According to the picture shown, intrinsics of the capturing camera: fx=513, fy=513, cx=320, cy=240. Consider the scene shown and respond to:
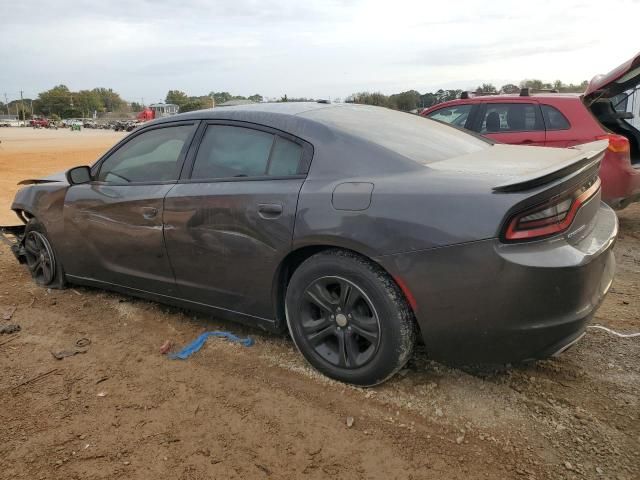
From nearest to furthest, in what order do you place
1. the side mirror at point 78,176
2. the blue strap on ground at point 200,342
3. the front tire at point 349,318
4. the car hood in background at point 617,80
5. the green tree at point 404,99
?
the front tire at point 349,318, the blue strap on ground at point 200,342, the side mirror at point 78,176, the car hood in background at point 617,80, the green tree at point 404,99

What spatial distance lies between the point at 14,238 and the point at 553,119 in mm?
6344

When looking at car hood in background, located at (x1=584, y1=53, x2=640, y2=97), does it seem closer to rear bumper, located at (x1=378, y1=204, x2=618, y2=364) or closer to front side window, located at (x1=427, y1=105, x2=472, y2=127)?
front side window, located at (x1=427, y1=105, x2=472, y2=127)

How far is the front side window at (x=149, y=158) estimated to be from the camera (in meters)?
3.47

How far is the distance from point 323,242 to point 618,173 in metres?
4.35

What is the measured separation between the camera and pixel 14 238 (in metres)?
5.78

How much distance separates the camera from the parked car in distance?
228 centimetres

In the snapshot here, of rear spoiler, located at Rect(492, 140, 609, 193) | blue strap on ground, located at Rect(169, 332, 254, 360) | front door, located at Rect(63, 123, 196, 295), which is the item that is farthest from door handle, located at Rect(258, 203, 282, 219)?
rear spoiler, located at Rect(492, 140, 609, 193)

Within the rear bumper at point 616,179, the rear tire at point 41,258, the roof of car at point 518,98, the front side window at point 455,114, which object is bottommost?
the rear tire at point 41,258

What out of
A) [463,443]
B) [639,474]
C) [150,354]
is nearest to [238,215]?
[150,354]

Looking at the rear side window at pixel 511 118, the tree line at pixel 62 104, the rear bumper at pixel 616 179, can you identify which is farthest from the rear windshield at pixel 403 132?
the tree line at pixel 62 104

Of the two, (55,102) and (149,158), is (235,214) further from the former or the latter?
(55,102)

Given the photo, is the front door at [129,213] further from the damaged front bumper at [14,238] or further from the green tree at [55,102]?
the green tree at [55,102]

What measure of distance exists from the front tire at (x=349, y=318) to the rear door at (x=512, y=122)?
4.31 metres

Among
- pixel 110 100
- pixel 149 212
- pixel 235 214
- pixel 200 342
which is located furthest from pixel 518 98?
pixel 110 100
